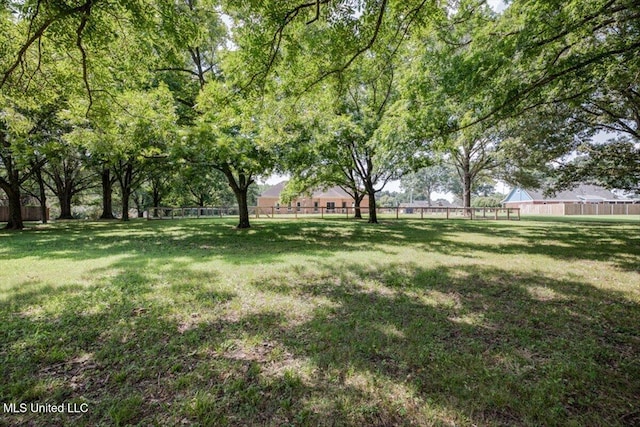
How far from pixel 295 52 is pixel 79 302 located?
4937 mm

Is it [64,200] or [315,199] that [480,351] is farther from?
[315,199]

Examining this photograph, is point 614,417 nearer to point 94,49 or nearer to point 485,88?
point 485,88

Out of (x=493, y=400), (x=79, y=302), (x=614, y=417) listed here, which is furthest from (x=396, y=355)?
(x=79, y=302)

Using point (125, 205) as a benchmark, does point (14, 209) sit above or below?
below

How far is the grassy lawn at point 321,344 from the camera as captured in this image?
1.91 meters

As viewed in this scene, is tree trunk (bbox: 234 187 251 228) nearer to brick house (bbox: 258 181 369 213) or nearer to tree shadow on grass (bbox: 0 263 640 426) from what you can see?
tree shadow on grass (bbox: 0 263 640 426)

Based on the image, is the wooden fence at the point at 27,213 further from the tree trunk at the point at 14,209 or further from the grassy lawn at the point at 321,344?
the grassy lawn at the point at 321,344

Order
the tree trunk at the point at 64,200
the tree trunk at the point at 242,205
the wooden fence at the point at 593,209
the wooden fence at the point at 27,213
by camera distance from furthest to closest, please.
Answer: the wooden fence at the point at 593,209
the tree trunk at the point at 64,200
the wooden fence at the point at 27,213
the tree trunk at the point at 242,205

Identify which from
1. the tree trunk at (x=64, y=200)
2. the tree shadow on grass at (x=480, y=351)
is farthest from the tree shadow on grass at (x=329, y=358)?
the tree trunk at (x=64, y=200)

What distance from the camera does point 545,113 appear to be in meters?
10.9

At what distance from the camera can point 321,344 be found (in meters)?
2.70

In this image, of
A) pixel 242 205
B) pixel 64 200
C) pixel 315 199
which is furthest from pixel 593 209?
pixel 64 200

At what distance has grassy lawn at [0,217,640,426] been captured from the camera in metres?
1.91

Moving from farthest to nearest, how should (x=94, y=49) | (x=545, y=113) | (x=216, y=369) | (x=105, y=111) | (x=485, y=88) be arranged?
(x=545, y=113)
(x=485, y=88)
(x=105, y=111)
(x=94, y=49)
(x=216, y=369)
